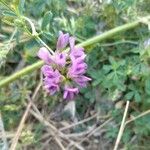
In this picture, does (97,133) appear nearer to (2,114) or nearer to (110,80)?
(110,80)

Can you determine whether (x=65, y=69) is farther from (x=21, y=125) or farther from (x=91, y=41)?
(x=21, y=125)

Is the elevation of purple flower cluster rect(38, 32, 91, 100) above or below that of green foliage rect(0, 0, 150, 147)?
above

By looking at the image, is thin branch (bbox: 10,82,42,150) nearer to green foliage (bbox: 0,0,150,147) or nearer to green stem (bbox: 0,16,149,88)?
green foliage (bbox: 0,0,150,147)

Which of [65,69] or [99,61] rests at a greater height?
[65,69]

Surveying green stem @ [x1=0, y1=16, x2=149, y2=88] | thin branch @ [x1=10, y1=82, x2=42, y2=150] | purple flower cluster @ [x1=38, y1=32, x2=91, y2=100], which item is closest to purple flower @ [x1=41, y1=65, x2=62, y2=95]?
purple flower cluster @ [x1=38, y1=32, x2=91, y2=100]

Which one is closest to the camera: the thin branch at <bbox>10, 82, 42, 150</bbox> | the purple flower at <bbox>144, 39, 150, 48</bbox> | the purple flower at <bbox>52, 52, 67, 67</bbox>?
the purple flower at <bbox>52, 52, 67, 67</bbox>

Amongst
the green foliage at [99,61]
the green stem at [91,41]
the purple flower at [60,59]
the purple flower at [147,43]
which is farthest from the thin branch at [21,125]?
the purple flower at [60,59]

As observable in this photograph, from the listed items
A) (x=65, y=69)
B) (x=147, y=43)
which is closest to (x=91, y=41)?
(x=147, y=43)

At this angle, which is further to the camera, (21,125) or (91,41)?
(21,125)

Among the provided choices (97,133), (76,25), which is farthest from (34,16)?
(97,133)

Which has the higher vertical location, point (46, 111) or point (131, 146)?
point (46, 111)

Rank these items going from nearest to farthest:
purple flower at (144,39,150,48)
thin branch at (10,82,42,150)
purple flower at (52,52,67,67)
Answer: purple flower at (52,52,67,67), purple flower at (144,39,150,48), thin branch at (10,82,42,150)
